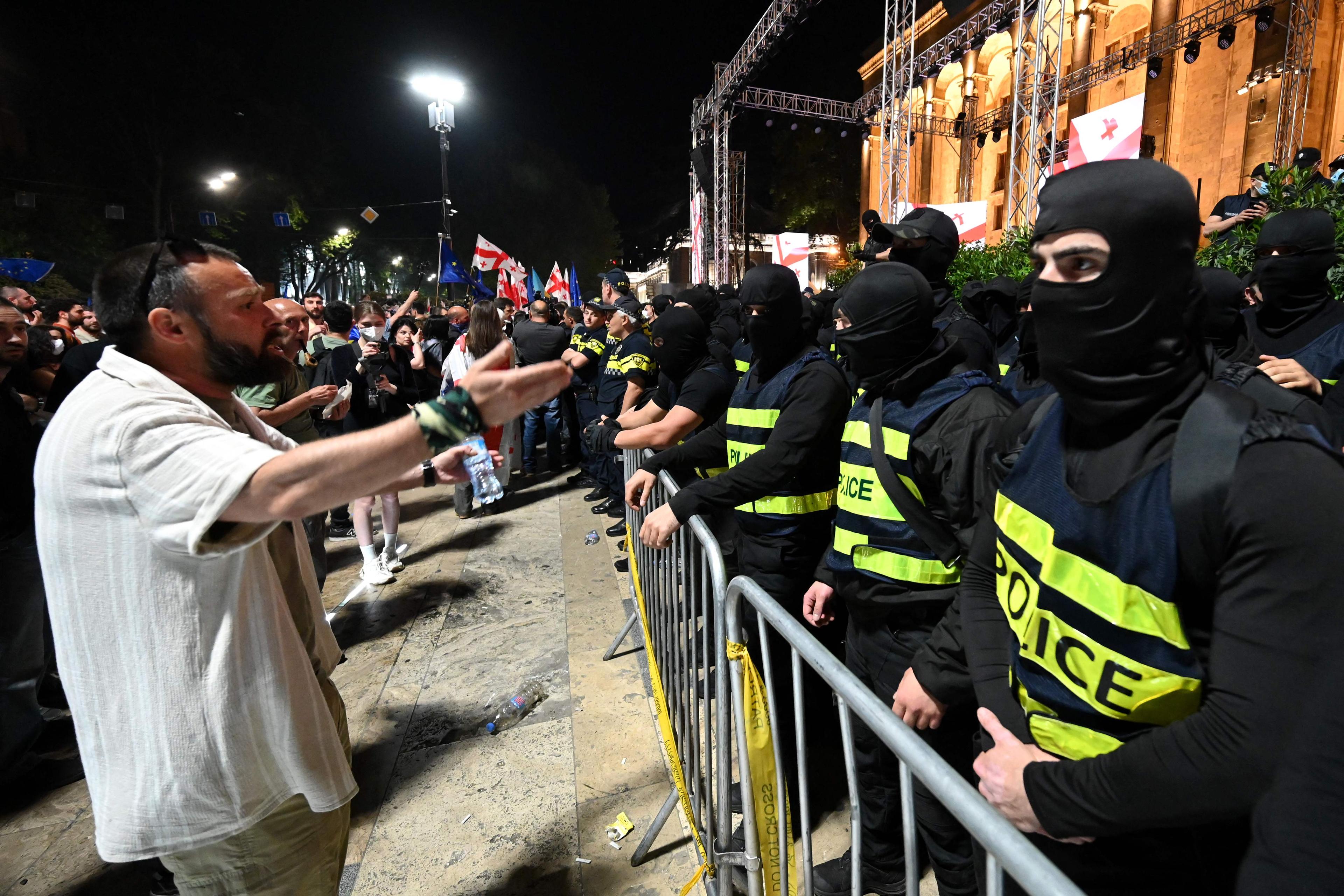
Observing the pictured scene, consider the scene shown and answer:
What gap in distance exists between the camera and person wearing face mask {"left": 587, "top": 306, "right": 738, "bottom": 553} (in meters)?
3.64

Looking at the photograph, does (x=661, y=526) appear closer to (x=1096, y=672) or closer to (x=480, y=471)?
(x=480, y=471)

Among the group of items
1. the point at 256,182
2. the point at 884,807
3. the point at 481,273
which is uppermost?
the point at 256,182

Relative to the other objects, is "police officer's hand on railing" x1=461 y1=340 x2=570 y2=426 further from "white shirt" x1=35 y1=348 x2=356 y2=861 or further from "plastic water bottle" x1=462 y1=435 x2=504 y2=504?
"white shirt" x1=35 y1=348 x2=356 y2=861

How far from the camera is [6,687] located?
9.89 ft

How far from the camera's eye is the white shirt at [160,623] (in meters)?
1.29

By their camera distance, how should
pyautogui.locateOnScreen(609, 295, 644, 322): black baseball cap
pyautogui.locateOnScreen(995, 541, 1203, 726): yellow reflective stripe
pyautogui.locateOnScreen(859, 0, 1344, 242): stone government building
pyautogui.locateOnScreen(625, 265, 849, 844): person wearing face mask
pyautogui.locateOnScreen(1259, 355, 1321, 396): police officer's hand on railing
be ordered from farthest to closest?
pyautogui.locateOnScreen(859, 0, 1344, 242): stone government building, pyautogui.locateOnScreen(609, 295, 644, 322): black baseball cap, pyautogui.locateOnScreen(1259, 355, 1321, 396): police officer's hand on railing, pyautogui.locateOnScreen(625, 265, 849, 844): person wearing face mask, pyautogui.locateOnScreen(995, 541, 1203, 726): yellow reflective stripe

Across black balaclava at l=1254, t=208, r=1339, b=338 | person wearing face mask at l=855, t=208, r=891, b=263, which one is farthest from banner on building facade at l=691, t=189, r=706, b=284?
black balaclava at l=1254, t=208, r=1339, b=338

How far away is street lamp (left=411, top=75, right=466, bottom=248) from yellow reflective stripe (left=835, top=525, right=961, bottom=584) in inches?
596

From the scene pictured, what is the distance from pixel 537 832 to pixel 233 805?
1492 millimetres

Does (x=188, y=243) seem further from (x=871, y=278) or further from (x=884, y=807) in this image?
(x=884, y=807)

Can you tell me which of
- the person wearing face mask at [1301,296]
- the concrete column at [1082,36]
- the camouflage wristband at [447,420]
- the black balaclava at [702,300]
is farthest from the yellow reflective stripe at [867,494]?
the concrete column at [1082,36]

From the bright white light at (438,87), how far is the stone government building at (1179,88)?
11.1m

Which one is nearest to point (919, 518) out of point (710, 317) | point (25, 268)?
point (710, 317)

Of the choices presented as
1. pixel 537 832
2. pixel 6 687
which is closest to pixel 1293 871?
pixel 537 832
